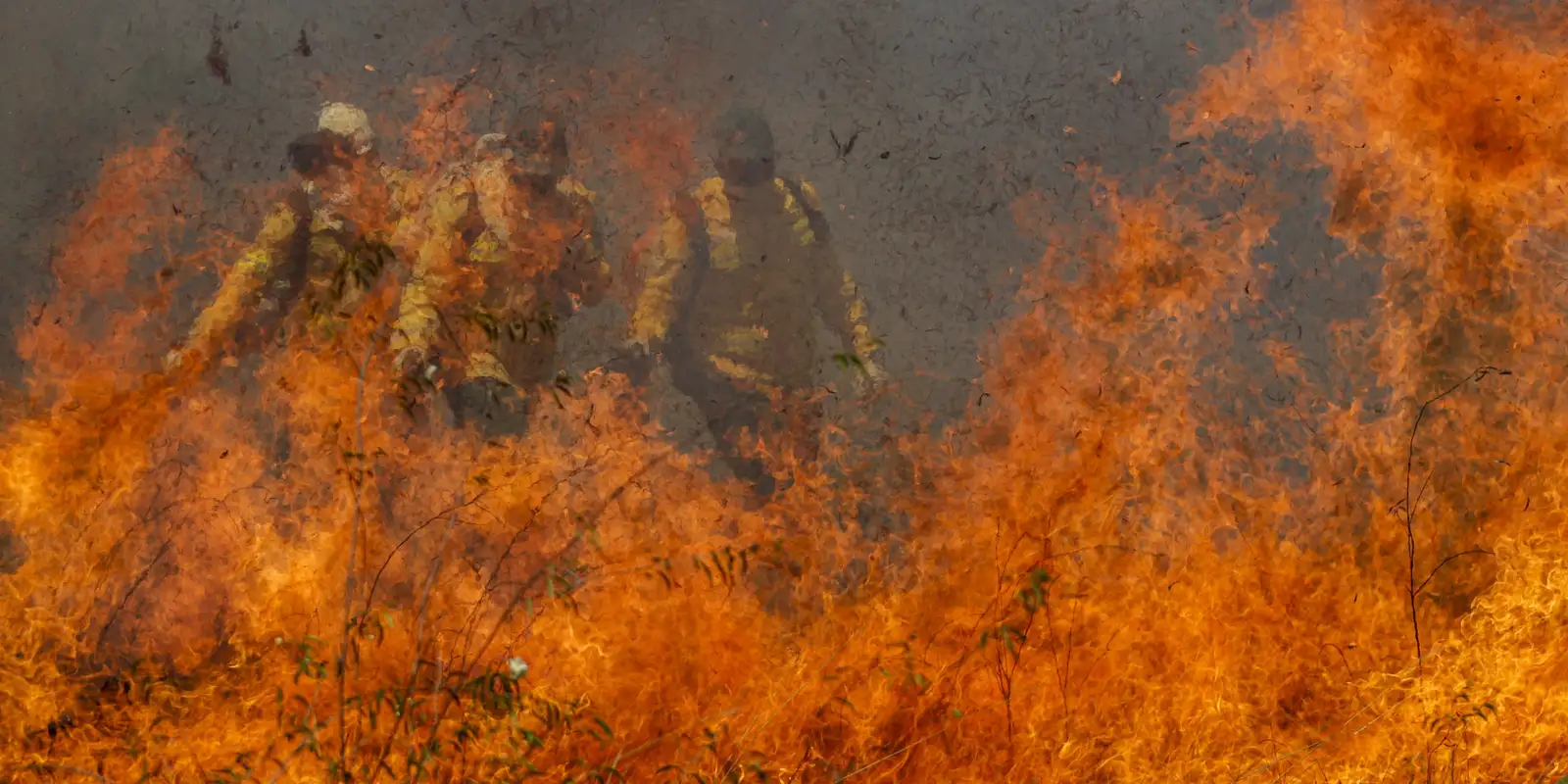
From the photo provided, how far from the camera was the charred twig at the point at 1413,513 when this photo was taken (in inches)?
146

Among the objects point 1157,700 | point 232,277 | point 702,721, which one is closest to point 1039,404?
point 1157,700

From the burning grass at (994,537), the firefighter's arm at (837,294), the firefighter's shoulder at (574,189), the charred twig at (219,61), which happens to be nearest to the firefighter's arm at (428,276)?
the burning grass at (994,537)

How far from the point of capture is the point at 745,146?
4023 millimetres

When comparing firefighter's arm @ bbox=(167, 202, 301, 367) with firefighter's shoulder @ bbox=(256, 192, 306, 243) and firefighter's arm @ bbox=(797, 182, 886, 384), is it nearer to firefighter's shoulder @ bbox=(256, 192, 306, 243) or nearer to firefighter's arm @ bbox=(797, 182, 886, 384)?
firefighter's shoulder @ bbox=(256, 192, 306, 243)

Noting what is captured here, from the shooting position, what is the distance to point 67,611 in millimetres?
3701

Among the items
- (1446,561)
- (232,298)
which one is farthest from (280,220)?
(1446,561)

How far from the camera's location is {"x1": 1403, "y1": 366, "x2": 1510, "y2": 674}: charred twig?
372 cm

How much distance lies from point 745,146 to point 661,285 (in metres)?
0.51

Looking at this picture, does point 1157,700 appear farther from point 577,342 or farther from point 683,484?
point 577,342

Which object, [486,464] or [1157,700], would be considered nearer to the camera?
[1157,700]

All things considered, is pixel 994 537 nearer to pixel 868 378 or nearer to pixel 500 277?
pixel 868 378

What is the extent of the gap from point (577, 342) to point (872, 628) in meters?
1.17

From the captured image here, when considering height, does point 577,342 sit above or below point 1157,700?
above

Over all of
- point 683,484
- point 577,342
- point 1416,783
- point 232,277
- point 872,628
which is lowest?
point 1416,783
